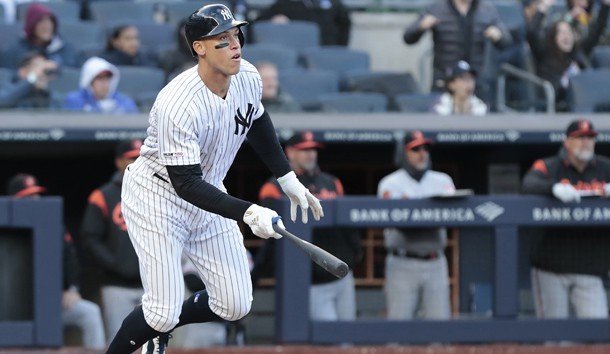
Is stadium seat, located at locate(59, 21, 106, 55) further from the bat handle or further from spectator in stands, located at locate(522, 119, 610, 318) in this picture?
the bat handle

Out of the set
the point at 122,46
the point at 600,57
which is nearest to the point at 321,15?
the point at 122,46

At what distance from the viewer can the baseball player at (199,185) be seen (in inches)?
187

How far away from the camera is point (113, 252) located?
283 inches

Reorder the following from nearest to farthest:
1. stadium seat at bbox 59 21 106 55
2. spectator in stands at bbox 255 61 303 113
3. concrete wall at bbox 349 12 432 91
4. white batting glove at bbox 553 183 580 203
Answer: white batting glove at bbox 553 183 580 203 → spectator in stands at bbox 255 61 303 113 → stadium seat at bbox 59 21 106 55 → concrete wall at bbox 349 12 432 91

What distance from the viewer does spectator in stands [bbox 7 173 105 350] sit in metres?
7.07

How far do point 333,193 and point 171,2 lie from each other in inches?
123

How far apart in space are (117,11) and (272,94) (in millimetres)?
2077

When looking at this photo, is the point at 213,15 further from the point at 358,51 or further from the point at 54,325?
the point at 358,51

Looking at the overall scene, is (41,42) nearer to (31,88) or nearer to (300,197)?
(31,88)

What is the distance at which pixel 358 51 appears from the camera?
9508 mm

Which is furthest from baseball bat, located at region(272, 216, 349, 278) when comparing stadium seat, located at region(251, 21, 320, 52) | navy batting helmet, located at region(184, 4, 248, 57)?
stadium seat, located at region(251, 21, 320, 52)

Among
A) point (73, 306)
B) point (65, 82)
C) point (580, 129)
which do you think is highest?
point (65, 82)

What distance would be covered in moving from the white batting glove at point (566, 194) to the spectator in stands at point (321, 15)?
3.00 metres

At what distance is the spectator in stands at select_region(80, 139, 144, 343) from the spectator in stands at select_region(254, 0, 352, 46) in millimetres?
2790
